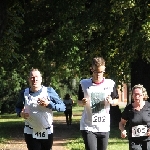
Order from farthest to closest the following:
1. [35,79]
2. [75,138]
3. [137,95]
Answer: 1. [75,138]
2. [137,95]
3. [35,79]

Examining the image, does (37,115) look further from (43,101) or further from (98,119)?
(98,119)

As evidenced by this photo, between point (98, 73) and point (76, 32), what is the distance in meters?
12.9

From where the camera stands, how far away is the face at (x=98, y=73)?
7.01 metres

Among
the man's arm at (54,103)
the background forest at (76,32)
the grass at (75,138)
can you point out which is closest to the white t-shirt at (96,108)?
the man's arm at (54,103)

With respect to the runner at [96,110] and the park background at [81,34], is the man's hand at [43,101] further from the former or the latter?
the park background at [81,34]

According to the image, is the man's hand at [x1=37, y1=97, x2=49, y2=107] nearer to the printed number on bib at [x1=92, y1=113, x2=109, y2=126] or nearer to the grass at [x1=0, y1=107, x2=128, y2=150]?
the printed number on bib at [x1=92, y1=113, x2=109, y2=126]

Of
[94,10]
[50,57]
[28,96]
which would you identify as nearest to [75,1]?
[94,10]

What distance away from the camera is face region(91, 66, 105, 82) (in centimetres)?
701

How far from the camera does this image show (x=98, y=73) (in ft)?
23.3

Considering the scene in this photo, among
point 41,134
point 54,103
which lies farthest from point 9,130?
point 54,103

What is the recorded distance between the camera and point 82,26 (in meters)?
17.2

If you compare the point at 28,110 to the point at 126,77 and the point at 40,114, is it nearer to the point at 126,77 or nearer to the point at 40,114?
the point at 40,114

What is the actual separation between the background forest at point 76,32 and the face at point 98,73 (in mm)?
8491

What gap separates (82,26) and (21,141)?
5.71 meters
